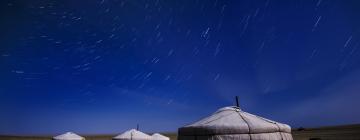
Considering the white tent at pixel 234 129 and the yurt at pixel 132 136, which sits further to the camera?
the yurt at pixel 132 136

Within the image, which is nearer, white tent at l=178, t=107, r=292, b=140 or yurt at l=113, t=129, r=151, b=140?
white tent at l=178, t=107, r=292, b=140

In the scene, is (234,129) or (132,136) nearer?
(234,129)

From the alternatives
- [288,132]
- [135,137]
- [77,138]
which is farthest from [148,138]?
[288,132]

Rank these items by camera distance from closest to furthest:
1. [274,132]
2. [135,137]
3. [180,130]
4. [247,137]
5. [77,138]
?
[247,137] → [274,132] → [180,130] → [135,137] → [77,138]

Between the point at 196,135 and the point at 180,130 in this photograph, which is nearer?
the point at 196,135

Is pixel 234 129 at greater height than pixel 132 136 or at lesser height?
greater

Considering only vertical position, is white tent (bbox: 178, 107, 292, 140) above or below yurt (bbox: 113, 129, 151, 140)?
above

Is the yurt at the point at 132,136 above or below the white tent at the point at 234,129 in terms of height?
below

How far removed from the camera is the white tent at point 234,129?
6348mm

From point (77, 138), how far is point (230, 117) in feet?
52.4

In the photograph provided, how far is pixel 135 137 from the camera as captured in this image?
54.1ft

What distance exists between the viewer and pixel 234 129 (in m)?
6.35

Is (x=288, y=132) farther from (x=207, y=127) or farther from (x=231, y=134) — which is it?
(x=207, y=127)

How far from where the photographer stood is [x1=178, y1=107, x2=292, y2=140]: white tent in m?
6.35
